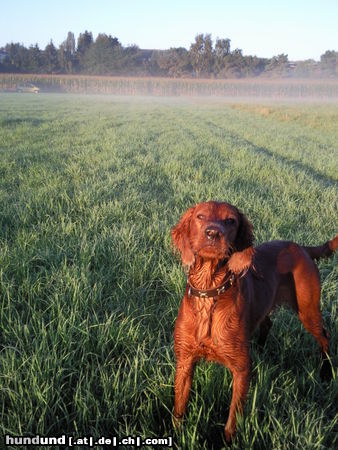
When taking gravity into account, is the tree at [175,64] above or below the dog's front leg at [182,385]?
above

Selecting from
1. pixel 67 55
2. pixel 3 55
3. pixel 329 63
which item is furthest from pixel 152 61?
pixel 329 63

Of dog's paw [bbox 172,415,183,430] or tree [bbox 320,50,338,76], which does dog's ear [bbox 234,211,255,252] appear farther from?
tree [bbox 320,50,338,76]

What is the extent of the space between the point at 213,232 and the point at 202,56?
350ft

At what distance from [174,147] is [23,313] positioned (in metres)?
8.20

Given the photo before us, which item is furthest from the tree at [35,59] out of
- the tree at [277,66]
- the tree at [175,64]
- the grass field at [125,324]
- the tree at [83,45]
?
the grass field at [125,324]

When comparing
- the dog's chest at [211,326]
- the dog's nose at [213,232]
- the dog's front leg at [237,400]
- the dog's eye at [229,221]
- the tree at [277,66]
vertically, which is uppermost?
the tree at [277,66]

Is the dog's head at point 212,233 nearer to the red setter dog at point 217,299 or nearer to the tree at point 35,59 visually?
the red setter dog at point 217,299

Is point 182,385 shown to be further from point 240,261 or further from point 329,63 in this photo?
point 329,63

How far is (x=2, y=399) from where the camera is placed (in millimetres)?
1644

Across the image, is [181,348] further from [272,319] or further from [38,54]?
[38,54]

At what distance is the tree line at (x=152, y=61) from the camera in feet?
309

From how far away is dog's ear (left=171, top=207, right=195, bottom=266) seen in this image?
61.3 inches

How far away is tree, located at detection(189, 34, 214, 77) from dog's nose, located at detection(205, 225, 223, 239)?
105m

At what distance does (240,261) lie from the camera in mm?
1494
